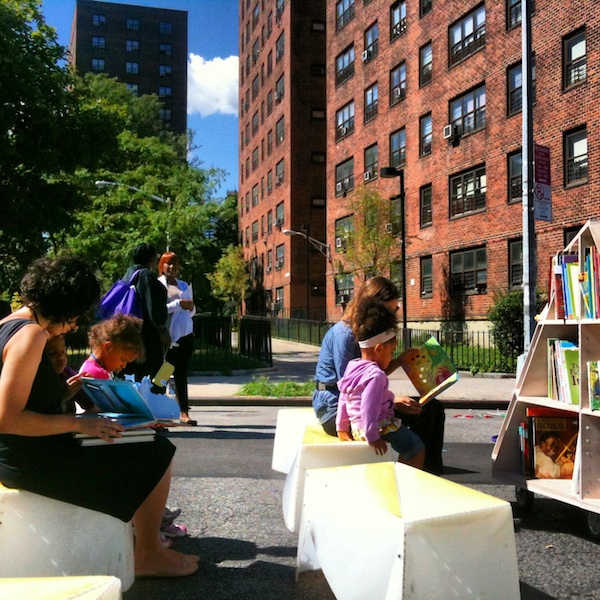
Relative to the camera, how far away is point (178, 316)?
307 inches

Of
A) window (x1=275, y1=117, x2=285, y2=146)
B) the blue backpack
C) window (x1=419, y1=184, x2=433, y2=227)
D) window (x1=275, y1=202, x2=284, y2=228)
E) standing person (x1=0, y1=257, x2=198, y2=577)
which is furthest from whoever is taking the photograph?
window (x1=275, y1=202, x2=284, y2=228)

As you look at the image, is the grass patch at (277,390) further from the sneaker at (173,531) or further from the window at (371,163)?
the window at (371,163)

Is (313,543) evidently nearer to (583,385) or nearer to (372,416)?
(372,416)

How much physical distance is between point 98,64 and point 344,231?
69.5m

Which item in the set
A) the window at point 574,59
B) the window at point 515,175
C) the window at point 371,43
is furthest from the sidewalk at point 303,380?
the window at point 371,43

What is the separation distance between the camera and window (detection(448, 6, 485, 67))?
2672cm

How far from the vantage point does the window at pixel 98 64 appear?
88.0 metres

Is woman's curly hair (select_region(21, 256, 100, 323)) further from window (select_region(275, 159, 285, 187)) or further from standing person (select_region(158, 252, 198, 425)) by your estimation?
window (select_region(275, 159, 285, 187))

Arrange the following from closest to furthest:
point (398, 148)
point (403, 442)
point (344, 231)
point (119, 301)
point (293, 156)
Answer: point (403, 442) < point (119, 301) < point (344, 231) < point (398, 148) < point (293, 156)

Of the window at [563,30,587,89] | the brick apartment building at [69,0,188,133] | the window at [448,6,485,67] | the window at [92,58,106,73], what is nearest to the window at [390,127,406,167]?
the window at [448,6,485,67]

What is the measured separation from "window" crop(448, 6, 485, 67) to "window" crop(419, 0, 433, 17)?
2323 millimetres

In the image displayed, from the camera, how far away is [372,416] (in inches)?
163

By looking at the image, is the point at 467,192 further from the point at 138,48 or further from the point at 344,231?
the point at 138,48

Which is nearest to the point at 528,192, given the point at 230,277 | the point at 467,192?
the point at 467,192
